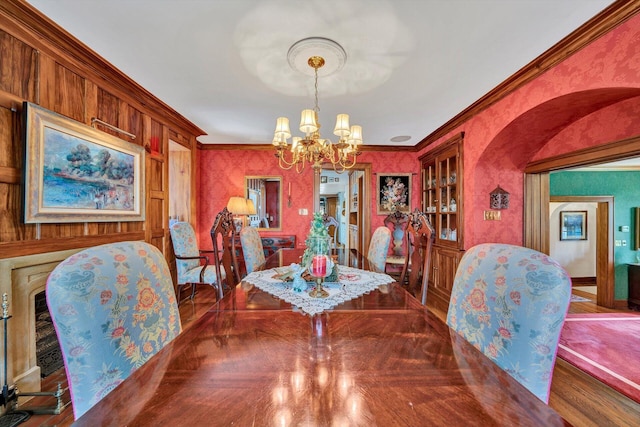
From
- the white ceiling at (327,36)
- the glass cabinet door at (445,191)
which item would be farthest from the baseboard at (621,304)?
the white ceiling at (327,36)

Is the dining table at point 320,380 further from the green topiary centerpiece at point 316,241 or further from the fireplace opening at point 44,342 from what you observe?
the fireplace opening at point 44,342

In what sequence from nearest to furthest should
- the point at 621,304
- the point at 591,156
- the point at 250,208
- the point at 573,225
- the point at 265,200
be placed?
the point at 591,156
the point at 250,208
the point at 621,304
the point at 265,200
the point at 573,225

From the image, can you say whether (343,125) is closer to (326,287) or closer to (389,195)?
A: (326,287)

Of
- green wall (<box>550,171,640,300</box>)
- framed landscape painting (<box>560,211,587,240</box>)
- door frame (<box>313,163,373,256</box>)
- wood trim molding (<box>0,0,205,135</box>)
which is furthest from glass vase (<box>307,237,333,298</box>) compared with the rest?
framed landscape painting (<box>560,211,587,240</box>)

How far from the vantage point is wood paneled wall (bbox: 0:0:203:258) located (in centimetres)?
160

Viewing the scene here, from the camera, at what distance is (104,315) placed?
0.79 meters

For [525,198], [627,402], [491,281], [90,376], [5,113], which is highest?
[5,113]

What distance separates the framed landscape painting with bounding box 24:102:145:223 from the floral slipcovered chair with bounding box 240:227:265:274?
1200mm

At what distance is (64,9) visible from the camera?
5.20 ft

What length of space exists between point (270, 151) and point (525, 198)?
12.2 ft

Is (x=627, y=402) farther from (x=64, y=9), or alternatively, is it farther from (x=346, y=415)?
(x=64, y=9)

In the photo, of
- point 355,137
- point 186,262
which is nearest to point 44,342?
point 186,262

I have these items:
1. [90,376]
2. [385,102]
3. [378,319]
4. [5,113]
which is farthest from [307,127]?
[5,113]

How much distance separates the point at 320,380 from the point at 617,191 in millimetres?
6638
